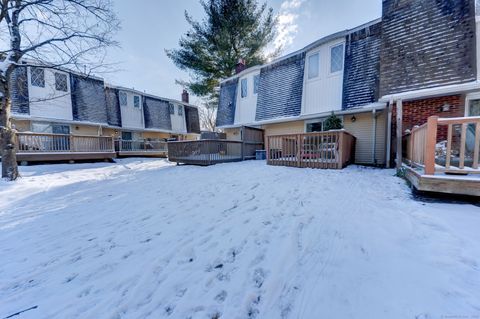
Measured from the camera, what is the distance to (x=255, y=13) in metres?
15.7

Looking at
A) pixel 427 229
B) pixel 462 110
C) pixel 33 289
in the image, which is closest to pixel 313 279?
pixel 427 229

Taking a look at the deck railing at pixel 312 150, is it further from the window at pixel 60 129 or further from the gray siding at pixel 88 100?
the window at pixel 60 129

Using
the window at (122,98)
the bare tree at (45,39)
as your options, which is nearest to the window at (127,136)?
the window at (122,98)

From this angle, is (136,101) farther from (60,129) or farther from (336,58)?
(336,58)

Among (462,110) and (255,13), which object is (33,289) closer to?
(462,110)

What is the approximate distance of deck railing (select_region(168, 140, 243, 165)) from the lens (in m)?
8.92

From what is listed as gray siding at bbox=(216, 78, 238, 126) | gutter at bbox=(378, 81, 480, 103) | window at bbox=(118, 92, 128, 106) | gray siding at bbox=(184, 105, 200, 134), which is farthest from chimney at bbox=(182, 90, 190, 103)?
gutter at bbox=(378, 81, 480, 103)

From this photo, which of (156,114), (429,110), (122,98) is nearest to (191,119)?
(156,114)

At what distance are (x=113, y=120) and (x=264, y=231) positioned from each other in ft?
54.8

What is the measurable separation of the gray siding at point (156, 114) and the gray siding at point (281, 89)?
35.0ft

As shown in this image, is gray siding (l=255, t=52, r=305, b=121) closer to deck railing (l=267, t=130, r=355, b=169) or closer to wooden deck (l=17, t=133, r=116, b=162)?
deck railing (l=267, t=130, r=355, b=169)

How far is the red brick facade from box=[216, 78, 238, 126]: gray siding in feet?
29.3

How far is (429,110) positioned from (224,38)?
46.4 ft

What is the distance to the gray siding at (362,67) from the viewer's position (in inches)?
303
